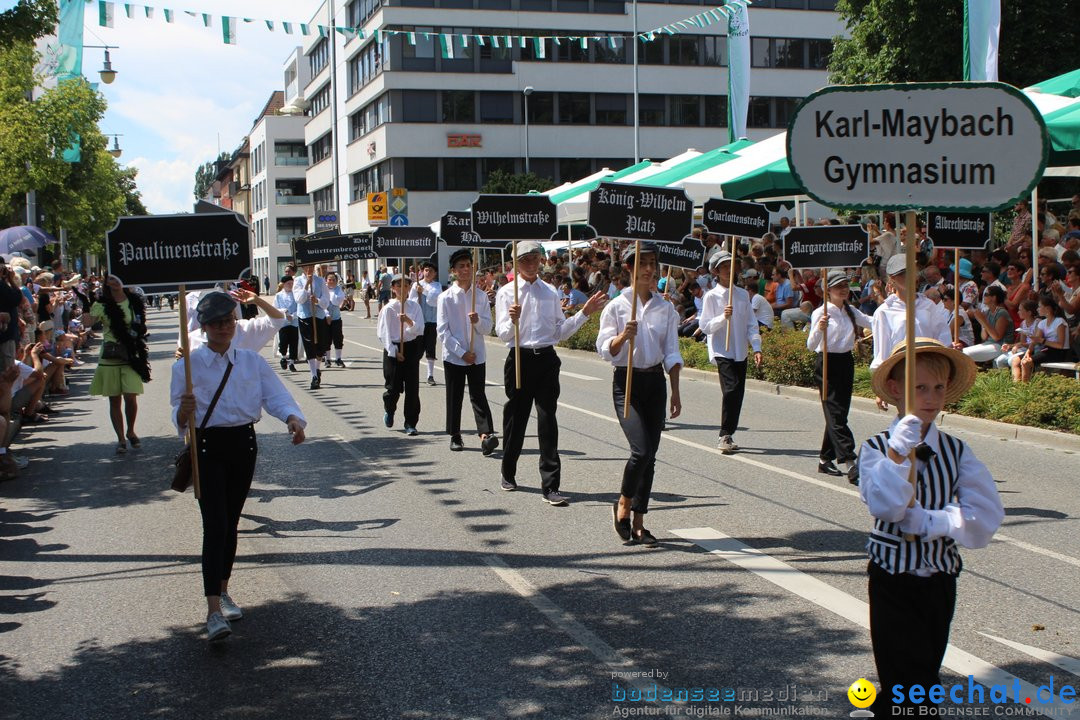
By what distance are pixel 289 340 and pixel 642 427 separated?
600 inches

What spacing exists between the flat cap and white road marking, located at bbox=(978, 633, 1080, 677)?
13.7ft

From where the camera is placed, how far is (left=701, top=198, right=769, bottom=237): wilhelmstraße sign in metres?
12.6

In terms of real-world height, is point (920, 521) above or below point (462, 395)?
above

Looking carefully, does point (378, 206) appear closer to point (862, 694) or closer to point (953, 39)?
point (953, 39)

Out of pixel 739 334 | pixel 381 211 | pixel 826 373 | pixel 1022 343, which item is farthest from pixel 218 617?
pixel 381 211

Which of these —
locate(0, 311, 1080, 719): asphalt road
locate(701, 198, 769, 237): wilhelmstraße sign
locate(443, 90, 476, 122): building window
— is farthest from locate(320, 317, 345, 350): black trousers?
locate(443, 90, 476, 122): building window

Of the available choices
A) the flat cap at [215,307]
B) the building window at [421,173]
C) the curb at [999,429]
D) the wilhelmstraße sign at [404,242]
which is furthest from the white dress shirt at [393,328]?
the building window at [421,173]

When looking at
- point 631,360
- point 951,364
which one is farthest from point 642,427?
point 951,364

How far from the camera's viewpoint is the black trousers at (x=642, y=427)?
24.1ft

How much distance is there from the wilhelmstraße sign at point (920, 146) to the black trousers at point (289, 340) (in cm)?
1795

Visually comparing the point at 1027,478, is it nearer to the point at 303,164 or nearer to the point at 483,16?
the point at 483,16

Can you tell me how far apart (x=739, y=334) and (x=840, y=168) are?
692cm

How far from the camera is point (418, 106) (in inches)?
2190

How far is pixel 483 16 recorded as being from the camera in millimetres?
55625
